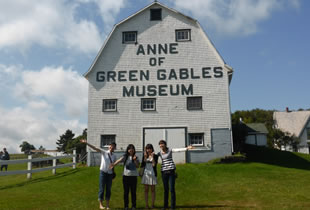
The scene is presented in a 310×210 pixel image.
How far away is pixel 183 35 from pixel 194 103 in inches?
210

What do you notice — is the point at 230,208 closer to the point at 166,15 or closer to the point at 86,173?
the point at 86,173

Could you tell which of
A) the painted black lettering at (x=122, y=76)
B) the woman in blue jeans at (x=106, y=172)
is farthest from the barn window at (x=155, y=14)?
the woman in blue jeans at (x=106, y=172)

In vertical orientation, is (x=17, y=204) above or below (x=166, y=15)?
below

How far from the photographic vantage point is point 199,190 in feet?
37.3

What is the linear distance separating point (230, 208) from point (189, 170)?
8.05 meters

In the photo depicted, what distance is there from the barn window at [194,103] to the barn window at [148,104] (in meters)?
2.54

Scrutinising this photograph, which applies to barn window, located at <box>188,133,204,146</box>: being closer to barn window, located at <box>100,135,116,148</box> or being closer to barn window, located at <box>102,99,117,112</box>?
barn window, located at <box>100,135,116,148</box>

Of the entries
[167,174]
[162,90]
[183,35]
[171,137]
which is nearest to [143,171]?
[167,174]

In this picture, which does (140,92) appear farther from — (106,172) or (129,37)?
(106,172)

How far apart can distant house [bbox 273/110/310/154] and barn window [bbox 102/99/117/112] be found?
3738cm

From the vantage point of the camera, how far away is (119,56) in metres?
21.0

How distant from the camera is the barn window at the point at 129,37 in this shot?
21141mm

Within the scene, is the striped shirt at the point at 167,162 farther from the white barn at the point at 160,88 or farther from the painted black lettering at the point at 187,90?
the painted black lettering at the point at 187,90

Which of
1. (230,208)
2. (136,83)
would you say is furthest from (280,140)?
(230,208)
